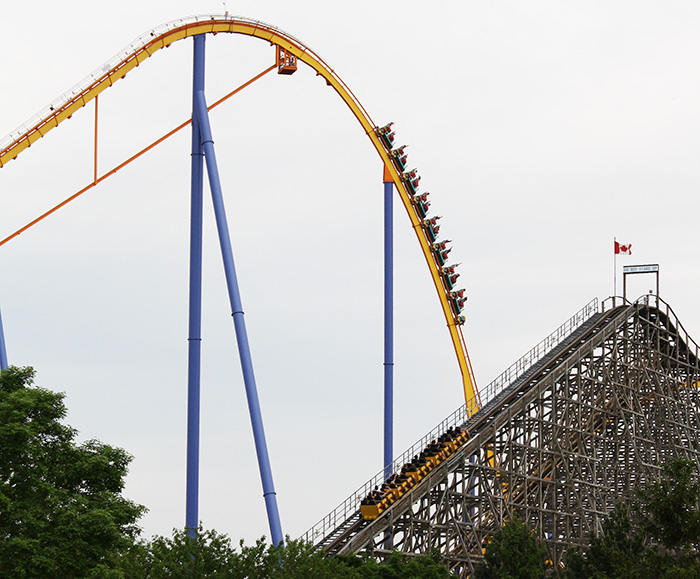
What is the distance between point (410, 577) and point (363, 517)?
132 inches

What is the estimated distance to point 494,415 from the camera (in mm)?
32531

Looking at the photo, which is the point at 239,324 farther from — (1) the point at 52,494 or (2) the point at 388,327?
(2) the point at 388,327

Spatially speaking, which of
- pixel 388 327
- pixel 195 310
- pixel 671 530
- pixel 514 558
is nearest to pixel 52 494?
pixel 195 310

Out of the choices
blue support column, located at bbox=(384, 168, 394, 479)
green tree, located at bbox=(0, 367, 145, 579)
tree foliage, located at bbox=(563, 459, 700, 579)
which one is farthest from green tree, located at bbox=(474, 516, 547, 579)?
green tree, located at bbox=(0, 367, 145, 579)

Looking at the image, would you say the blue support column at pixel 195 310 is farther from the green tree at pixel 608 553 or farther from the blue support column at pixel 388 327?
the green tree at pixel 608 553

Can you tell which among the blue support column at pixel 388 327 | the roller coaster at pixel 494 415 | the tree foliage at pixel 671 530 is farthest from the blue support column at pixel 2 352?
the tree foliage at pixel 671 530

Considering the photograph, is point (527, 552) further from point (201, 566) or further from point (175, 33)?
point (175, 33)

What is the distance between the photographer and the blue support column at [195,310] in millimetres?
26141

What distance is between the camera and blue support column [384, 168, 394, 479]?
33.6 m

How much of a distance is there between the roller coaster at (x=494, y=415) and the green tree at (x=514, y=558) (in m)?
1.96

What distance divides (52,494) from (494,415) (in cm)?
1355

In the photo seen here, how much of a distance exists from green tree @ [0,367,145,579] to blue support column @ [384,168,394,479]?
36.3 feet

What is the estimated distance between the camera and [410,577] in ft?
82.3

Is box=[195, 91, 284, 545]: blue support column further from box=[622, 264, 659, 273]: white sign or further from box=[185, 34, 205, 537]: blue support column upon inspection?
box=[622, 264, 659, 273]: white sign
